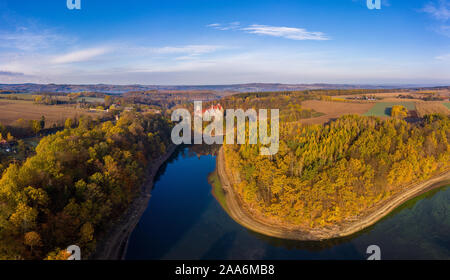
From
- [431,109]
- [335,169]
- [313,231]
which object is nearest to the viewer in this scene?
[313,231]

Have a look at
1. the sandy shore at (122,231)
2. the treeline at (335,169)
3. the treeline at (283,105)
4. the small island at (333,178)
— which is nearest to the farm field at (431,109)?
the treeline at (335,169)

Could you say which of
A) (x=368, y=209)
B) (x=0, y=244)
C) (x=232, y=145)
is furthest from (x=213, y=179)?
(x=0, y=244)

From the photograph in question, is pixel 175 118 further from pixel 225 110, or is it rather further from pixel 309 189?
pixel 309 189

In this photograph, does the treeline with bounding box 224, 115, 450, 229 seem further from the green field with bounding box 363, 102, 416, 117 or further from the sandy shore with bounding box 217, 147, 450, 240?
the green field with bounding box 363, 102, 416, 117

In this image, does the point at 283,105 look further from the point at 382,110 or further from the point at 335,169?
the point at 335,169

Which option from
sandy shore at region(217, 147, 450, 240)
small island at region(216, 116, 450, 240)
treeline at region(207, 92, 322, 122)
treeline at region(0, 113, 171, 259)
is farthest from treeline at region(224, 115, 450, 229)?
treeline at region(207, 92, 322, 122)

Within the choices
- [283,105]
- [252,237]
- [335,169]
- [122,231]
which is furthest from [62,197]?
[283,105]
